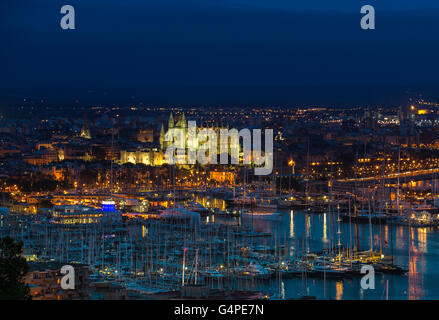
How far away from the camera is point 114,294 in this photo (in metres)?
7.09

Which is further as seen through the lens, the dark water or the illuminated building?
the illuminated building

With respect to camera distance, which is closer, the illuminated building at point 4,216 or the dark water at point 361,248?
the dark water at point 361,248

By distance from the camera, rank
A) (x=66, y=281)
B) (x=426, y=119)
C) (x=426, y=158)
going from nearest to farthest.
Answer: (x=66, y=281)
(x=426, y=158)
(x=426, y=119)

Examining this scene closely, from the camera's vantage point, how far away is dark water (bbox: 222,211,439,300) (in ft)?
29.1

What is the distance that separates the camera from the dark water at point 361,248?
8.87m

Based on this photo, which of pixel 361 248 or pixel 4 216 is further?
pixel 4 216

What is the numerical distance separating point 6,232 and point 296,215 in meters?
5.92

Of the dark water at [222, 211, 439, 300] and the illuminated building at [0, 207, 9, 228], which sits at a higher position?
the illuminated building at [0, 207, 9, 228]

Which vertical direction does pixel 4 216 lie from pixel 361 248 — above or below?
above

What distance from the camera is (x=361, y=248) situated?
11617 millimetres

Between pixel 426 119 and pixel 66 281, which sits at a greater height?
pixel 426 119
